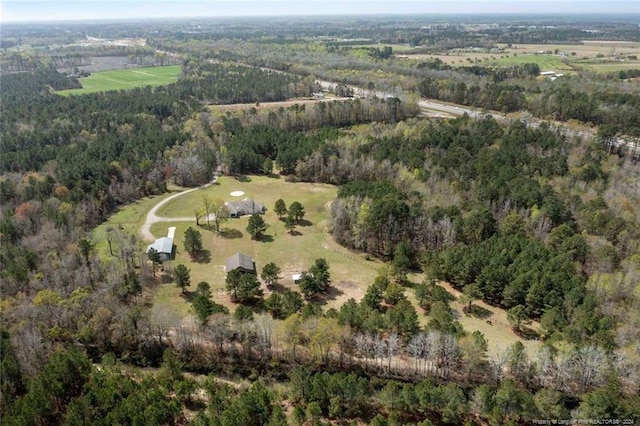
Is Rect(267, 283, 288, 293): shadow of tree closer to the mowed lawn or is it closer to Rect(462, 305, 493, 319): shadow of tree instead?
the mowed lawn

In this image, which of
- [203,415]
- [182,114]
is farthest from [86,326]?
[182,114]

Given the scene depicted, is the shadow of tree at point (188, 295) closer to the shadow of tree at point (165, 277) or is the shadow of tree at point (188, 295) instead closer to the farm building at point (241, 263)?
the shadow of tree at point (165, 277)

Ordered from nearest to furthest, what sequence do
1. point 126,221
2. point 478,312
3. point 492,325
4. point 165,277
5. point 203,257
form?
1. point 492,325
2. point 478,312
3. point 165,277
4. point 203,257
5. point 126,221

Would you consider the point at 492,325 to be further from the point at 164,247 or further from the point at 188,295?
the point at 164,247

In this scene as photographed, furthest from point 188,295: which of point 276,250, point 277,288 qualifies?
point 276,250

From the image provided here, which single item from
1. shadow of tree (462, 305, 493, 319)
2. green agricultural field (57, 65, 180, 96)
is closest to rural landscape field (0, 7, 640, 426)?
shadow of tree (462, 305, 493, 319)

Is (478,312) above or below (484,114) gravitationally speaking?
below

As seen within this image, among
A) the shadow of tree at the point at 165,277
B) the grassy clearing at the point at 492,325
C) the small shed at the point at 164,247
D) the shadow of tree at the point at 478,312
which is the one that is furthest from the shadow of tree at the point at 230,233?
the shadow of tree at the point at 478,312
